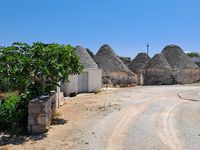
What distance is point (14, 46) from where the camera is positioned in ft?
43.4

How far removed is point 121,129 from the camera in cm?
1216

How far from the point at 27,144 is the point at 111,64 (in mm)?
22983

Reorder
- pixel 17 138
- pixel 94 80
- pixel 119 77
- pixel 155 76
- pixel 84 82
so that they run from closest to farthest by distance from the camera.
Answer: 1. pixel 17 138
2. pixel 84 82
3. pixel 94 80
4. pixel 119 77
5. pixel 155 76

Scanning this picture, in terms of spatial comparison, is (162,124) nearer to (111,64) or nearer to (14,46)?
(14,46)

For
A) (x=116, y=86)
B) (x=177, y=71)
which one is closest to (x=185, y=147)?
(x=116, y=86)

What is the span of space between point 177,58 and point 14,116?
3215 centimetres

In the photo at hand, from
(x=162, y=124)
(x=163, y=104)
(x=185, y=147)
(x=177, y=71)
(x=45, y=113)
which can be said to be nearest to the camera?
(x=185, y=147)

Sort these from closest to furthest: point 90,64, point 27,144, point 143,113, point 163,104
A: point 27,144, point 143,113, point 163,104, point 90,64

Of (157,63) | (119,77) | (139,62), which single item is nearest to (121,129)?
(119,77)

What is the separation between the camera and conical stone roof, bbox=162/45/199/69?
40.6 m

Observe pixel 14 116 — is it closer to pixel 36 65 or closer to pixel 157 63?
pixel 36 65

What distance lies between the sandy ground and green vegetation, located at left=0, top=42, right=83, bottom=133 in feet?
4.91

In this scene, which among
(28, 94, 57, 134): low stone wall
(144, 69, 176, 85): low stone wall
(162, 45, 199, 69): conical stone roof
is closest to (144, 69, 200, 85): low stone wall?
(144, 69, 176, 85): low stone wall

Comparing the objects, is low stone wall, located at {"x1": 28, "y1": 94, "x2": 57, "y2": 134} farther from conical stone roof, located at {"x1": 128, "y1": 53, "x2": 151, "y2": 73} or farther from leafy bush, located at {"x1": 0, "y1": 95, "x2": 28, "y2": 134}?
conical stone roof, located at {"x1": 128, "y1": 53, "x2": 151, "y2": 73}
